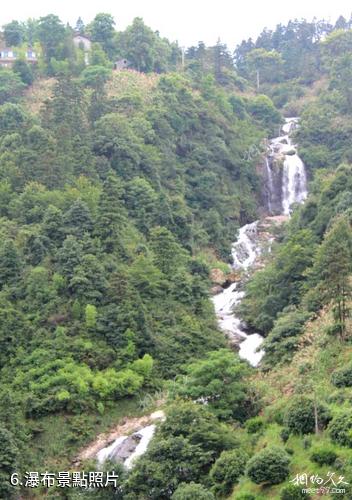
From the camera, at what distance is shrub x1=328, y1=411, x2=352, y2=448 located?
23.8m

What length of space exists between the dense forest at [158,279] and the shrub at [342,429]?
0.07m

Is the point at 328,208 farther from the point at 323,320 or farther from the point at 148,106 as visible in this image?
the point at 148,106

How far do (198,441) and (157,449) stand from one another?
1.73m

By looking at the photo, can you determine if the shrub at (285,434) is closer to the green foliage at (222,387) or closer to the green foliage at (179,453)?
the green foliage at (179,453)

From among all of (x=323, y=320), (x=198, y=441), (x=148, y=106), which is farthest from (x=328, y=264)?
(x=148, y=106)

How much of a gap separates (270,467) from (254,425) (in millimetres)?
5876

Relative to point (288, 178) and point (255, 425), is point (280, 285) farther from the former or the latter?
point (288, 178)

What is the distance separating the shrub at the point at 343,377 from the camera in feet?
95.0

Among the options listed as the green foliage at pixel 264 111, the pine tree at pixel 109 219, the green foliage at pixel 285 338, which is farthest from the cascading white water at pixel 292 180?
the green foliage at pixel 285 338

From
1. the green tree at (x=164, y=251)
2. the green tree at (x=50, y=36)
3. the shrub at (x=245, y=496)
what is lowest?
the shrub at (x=245, y=496)

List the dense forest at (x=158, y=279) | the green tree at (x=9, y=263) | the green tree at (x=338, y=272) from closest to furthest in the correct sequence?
the dense forest at (x=158, y=279)
the green tree at (x=338, y=272)
the green tree at (x=9, y=263)

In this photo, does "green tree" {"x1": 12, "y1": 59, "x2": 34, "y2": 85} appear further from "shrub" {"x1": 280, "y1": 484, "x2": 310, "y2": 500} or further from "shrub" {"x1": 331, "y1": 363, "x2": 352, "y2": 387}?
"shrub" {"x1": 280, "y1": 484, "x2": 310, "y2": 500}

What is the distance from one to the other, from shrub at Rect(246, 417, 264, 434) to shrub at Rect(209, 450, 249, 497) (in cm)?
332

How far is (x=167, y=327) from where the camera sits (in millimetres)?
43188
